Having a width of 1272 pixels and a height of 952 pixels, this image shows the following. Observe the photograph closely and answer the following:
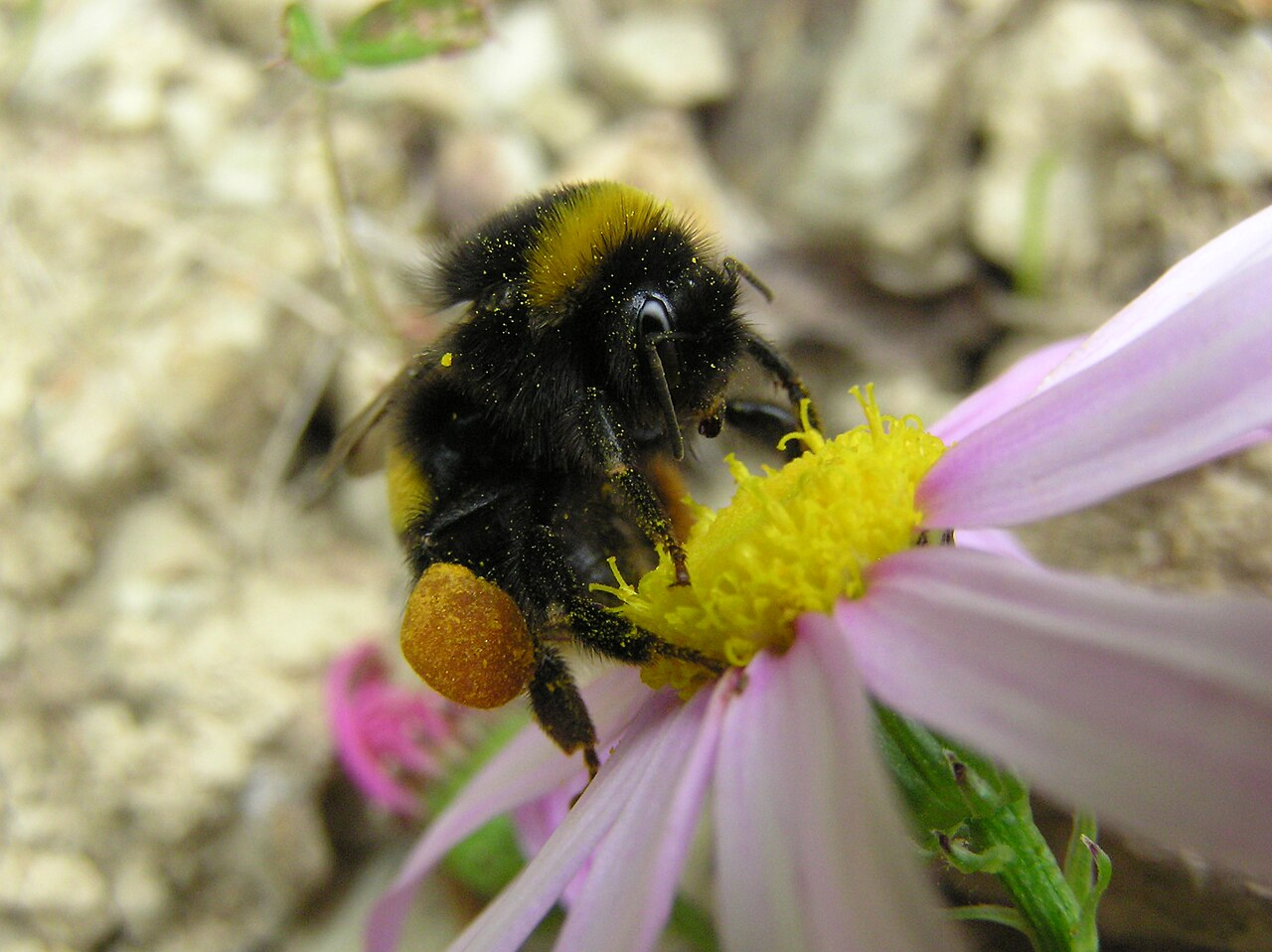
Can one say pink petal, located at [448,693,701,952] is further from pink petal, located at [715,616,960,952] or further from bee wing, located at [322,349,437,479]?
bee wing, located at [322,349,437,479]

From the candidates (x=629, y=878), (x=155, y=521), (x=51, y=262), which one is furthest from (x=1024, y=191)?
(x=51, y=262)

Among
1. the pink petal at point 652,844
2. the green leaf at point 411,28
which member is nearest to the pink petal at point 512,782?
the pink petal at point 652,844

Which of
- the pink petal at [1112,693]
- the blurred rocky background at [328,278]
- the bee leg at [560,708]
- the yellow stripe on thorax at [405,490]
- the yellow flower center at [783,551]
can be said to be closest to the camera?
the pink petal at [1112,693]

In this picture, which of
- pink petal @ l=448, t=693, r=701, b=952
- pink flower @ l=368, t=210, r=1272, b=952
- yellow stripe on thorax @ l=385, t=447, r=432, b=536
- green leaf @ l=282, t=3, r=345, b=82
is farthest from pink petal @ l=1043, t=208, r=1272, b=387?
green leaf @ l=282, t=3, r=345, b=82

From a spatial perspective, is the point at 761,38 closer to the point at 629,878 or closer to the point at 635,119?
the point at 635,119

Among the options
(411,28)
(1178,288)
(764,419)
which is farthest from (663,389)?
(411,28)

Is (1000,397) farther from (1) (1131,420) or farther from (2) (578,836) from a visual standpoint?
(2) (578,836)

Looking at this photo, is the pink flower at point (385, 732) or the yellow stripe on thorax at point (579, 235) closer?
the yellow stripe on thorax at point (579, 235)

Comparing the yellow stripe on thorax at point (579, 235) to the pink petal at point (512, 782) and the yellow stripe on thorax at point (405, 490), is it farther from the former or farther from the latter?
the pink petal at point (512, 782)
